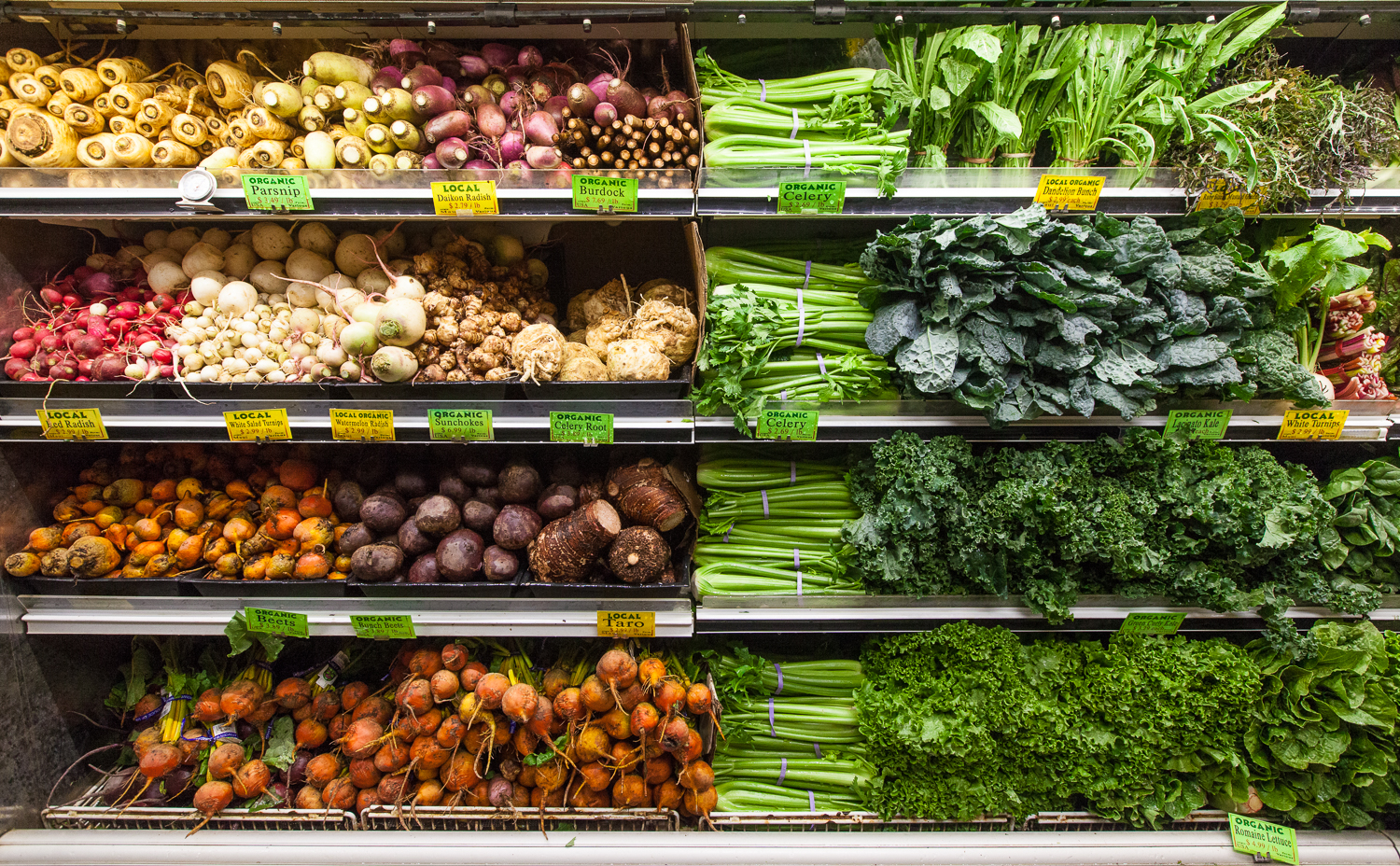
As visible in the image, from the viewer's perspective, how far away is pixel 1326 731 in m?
1.92

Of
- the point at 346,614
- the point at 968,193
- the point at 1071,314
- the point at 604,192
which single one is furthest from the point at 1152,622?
the point at 346,614

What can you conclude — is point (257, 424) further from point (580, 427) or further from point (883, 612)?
point (883, 612)

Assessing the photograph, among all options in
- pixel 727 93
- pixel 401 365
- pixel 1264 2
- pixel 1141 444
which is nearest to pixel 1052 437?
pixel 1141 444

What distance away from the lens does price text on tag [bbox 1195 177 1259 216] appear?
173cm

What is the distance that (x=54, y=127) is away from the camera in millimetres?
1726

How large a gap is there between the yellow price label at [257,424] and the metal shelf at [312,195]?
584 mm

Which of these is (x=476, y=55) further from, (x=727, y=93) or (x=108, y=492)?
(x=108, y=492)

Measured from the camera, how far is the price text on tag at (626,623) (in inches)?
75.0

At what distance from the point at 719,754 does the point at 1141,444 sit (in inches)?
72.3

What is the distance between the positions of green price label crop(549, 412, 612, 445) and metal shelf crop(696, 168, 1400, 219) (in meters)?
0.70

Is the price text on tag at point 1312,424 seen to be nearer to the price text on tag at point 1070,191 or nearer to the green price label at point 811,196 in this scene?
the price text on tag at point 1070,191

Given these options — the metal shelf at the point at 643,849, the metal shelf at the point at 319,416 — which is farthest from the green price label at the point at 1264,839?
the metal shelf at the point at 319,416

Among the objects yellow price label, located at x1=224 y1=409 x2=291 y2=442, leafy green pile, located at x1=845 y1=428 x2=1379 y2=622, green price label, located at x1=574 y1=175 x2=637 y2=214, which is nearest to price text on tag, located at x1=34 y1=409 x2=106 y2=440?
yellow price label, located at x1=224 y1=409 x2=291 y2=442

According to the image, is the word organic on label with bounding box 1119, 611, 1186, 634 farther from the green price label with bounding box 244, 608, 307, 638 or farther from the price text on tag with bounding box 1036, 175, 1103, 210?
the green price label with bounding box 244, 608, 307, 638
